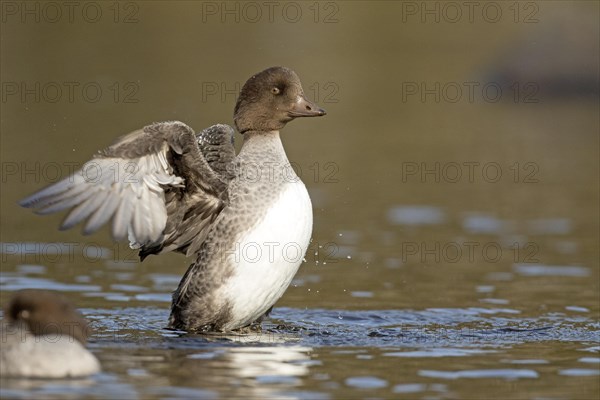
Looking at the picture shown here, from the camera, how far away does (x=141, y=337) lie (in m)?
8.43

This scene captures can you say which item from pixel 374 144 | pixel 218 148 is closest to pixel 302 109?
pixel 218 148

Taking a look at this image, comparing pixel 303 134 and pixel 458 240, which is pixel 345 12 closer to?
pixel 303 134

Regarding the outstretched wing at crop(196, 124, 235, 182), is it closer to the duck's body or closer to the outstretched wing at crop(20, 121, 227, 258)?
the duck's body

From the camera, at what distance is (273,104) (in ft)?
29.2

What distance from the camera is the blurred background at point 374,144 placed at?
998 cm

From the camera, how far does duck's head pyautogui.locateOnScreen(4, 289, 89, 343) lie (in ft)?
23.7

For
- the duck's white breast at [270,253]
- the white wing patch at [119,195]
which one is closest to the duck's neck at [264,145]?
the duck's white breast at [270,253]

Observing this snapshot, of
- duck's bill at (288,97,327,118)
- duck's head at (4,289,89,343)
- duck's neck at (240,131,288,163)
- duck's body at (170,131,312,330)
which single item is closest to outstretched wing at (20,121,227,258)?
duck's body at (170,131,312,330)

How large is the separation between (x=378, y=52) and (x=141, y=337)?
23.9 metres

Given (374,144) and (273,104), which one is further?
(374,144)

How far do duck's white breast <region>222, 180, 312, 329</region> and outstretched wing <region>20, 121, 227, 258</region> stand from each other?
43 cm

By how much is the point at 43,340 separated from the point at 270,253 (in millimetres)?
1920

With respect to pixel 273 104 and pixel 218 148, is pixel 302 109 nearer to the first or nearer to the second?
pixel 273 104

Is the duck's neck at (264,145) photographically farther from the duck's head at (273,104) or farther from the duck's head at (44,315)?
the duck's head at (44,315)
